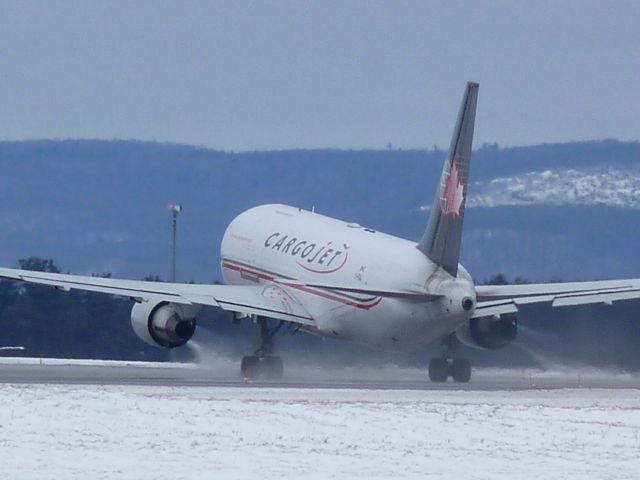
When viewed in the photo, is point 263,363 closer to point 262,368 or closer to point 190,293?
point 262,368

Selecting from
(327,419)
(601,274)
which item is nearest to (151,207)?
(601,274)

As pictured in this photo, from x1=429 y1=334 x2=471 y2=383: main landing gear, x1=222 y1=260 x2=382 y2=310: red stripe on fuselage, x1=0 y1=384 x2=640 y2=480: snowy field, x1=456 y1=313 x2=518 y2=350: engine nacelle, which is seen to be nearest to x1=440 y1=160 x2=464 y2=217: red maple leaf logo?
x1=222 y1=260 x2=382 y2=310: red stripe on fuselage

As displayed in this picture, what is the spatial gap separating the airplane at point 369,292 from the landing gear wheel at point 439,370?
0.11 feet

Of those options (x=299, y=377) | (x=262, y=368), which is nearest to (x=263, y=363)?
(x=262, y=368)

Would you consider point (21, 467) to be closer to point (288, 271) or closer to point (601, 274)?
point (288, 271)

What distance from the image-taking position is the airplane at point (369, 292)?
43844 millimetres

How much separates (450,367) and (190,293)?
7434 millimetres

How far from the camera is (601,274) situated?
265 feet

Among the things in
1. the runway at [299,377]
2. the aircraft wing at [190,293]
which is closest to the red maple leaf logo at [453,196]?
the runway at [299,377]

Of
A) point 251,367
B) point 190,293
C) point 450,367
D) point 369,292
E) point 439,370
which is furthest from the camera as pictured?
point 251,367

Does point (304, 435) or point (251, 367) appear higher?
point (251, 367)

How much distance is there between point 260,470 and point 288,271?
28.9 metres

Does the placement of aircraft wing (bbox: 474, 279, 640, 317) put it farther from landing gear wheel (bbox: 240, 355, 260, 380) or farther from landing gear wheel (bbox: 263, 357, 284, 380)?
landing gear wheel (bbox: 240, 355, 260, 380)

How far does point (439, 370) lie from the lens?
157 feet
